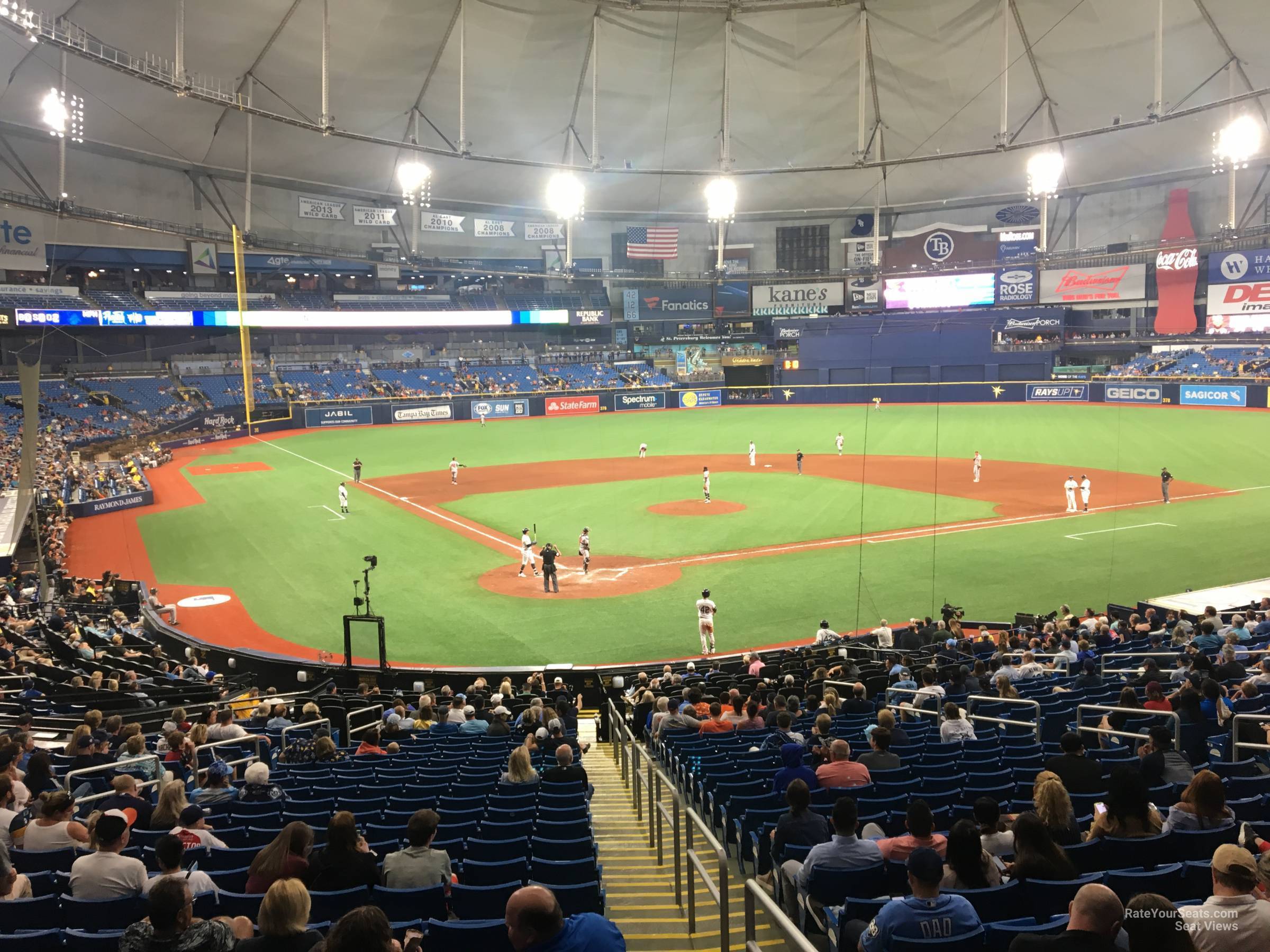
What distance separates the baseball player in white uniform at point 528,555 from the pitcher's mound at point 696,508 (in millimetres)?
9277

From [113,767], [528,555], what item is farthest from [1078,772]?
[528,555]

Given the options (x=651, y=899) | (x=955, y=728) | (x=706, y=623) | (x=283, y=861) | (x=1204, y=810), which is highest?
(x=1204, y=810)

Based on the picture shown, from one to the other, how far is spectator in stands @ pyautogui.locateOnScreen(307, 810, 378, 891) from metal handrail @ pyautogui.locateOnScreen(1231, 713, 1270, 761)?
7.48m

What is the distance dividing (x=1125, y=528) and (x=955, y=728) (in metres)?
24.0

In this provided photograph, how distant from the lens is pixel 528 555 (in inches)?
1060

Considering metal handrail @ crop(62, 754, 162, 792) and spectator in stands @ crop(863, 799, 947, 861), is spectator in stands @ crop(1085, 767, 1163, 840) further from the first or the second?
metal handrail @ crop(62, 754, 162, 792)

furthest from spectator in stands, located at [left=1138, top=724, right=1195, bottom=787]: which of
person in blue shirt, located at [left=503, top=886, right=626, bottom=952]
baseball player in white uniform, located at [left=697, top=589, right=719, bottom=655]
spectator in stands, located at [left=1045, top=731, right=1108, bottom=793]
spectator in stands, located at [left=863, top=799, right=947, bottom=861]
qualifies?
baseball player in white uniform, located at [left=697, top=589, right=719, bottom=655]

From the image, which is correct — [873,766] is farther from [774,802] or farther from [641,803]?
[641,803]

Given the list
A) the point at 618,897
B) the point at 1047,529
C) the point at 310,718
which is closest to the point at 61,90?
the point at 310,718

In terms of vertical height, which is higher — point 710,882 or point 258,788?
point 710,882

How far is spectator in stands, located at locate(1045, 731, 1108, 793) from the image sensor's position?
728 centimetres

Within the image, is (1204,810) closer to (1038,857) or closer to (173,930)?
(1038,857)

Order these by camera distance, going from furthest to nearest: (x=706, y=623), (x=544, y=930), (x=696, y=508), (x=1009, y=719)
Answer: (x=696, y=508) < (x=706, y=623) < (x=1009, y=719) < (x=544, y=930)

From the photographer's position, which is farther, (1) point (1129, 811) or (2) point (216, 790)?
(2) point (216, 790)
